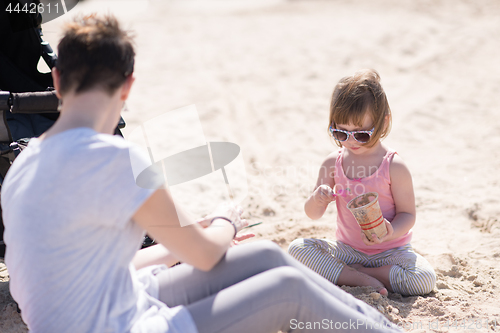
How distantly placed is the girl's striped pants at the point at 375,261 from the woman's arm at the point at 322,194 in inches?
8.2

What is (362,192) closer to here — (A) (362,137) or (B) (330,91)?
(A) (362,137)

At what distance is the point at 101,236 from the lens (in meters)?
1.41

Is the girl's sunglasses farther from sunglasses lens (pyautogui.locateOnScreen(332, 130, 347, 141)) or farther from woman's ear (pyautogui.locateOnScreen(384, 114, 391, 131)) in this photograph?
woman's ear (pyautogui.locateOnScreen(384, 114, 391, 131))

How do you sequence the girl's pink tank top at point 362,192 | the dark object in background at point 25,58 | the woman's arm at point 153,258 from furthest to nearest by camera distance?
the dark object in background at point 25,58, the girl's pink tank top at point 362,192, the woman's arm at point 153,258

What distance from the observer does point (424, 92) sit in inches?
245

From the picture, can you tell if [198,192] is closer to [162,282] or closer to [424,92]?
[162,282]

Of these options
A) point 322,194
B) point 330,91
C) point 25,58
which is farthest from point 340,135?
point 330,91

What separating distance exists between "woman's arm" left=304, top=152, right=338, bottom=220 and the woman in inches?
34.5

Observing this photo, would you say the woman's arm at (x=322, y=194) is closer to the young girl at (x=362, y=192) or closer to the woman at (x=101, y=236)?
the young girl at (x=362, y=192)

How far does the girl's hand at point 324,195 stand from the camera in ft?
8.18

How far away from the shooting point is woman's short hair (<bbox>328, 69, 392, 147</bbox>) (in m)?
2.44

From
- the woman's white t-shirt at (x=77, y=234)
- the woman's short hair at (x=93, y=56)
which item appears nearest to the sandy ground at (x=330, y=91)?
the woman's short hair at (x=93, y=56)

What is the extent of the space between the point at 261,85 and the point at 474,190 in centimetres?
365

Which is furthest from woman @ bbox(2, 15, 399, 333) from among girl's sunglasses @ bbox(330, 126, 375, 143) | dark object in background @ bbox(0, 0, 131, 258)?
dark object in background @ bbox(0, 0, 131, 258)
